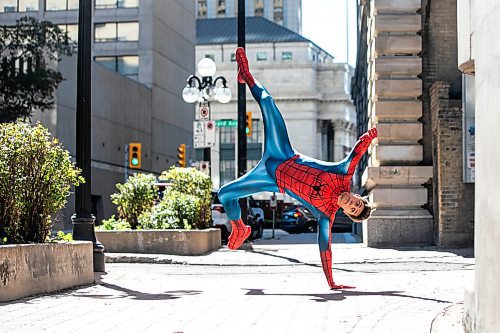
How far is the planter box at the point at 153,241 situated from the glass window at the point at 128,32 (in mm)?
44361

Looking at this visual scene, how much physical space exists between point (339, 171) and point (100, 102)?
44.9 meters

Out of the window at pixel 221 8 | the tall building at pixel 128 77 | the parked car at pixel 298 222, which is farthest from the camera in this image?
the window at pixel 221 8

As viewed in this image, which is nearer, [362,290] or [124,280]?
[362,290]

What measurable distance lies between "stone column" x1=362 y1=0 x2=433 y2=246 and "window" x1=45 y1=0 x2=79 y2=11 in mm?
42610

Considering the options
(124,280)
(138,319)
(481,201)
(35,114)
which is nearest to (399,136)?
(124,280)

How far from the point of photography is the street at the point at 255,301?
29.2 ft

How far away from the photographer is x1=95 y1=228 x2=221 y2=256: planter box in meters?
20.4

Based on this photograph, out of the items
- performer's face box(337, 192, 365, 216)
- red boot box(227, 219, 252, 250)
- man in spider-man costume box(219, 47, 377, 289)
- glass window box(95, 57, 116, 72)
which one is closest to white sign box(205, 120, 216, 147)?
red boot box(227, 219, 252, 250)

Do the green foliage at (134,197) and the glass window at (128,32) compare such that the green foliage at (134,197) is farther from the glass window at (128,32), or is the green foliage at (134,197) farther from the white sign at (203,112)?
the glass window at (128,32)

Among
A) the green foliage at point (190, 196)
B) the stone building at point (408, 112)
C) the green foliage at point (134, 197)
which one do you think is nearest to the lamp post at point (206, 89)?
the green foliage at point (190, 196)

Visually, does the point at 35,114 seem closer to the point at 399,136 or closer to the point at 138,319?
the point at 399,136

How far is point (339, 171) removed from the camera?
12.2 m

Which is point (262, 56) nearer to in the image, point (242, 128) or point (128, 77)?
point (128, 77)

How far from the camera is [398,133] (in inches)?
910
